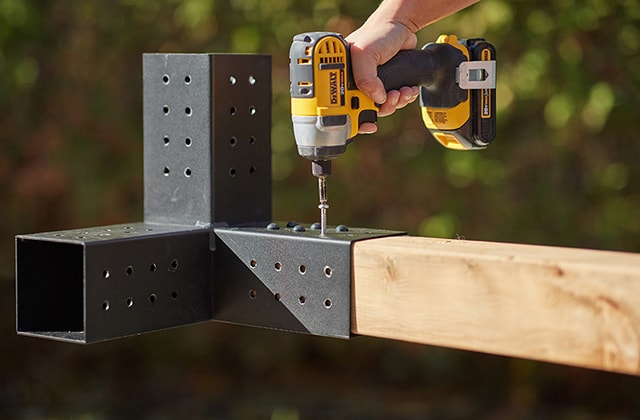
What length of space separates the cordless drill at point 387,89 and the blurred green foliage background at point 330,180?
221 cm

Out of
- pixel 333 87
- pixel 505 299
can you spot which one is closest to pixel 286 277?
pixel 333 87

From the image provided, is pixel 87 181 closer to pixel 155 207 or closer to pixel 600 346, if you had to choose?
pixel 155 207

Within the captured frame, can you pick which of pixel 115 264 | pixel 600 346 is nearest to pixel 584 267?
pixel 600 346

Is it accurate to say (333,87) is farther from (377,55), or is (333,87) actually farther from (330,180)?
(330,180)

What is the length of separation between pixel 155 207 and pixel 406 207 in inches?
104

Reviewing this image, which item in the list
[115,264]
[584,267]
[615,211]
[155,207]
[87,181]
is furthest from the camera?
[87,181]

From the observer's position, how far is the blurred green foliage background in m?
4.21

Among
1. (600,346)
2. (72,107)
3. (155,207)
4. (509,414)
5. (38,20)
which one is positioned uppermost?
(38,20)

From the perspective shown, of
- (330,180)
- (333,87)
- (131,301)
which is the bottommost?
(131,301)

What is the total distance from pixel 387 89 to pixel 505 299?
1.84ft

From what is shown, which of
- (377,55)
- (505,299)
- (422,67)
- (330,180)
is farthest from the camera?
(330,180)

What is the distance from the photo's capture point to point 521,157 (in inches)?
169

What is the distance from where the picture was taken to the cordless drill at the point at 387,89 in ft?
5.52

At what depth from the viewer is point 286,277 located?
1683 millimetres
